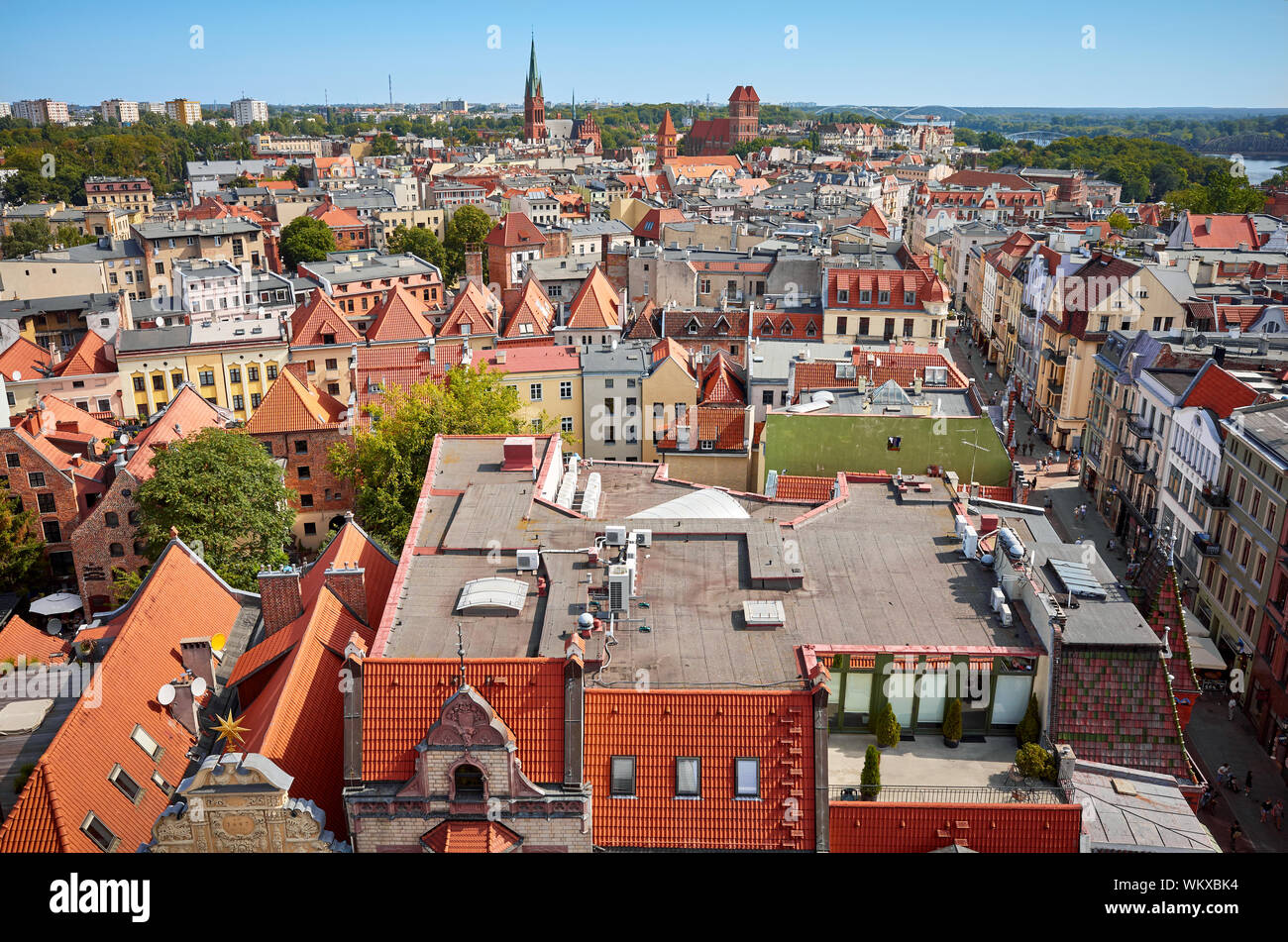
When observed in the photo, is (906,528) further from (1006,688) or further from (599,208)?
(599,208)

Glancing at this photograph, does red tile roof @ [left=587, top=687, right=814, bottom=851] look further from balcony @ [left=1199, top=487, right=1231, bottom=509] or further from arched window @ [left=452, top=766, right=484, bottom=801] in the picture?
balcony @ [left=1199, top=487, right=1231, bottom=509]

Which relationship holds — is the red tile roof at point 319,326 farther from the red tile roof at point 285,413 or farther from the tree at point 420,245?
the tree at point 420,245

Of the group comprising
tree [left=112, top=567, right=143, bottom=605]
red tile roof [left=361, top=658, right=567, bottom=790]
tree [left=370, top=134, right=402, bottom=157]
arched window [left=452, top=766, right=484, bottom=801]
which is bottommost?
tree [left=112, top=567, right=143, bottom=605]

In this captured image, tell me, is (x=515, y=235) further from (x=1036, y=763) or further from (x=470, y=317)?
(x=1036, y=763)

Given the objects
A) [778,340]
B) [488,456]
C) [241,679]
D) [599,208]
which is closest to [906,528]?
[488,456]

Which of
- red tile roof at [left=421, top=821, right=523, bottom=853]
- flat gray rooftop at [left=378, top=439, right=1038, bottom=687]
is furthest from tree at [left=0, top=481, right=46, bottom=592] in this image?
Answer: red tile roof at [left=421, top=821, right=523, bottom=853]

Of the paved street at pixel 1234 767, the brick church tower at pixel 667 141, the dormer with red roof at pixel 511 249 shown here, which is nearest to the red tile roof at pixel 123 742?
the paved street at pixel 1234 767

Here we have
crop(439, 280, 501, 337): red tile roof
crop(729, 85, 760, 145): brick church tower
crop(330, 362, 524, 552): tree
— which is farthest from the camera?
crop(729, 85, 760, 145): brick church tower
